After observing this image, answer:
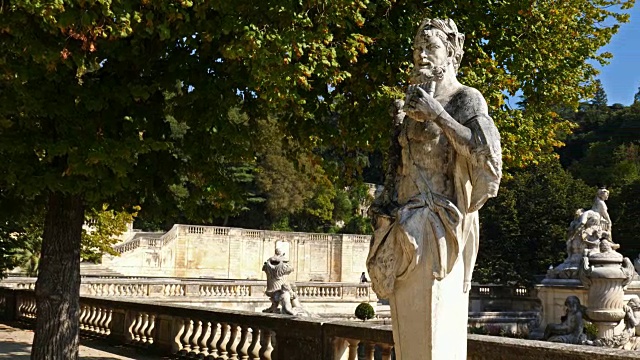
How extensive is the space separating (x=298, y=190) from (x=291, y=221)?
5.72m

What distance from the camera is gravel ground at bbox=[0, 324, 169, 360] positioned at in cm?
1134

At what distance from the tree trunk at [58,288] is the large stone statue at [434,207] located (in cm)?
607

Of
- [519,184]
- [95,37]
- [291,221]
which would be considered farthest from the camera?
[291,221]

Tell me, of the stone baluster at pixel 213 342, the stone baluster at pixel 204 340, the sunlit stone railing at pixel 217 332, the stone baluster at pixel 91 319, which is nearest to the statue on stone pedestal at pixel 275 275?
the stone baluster at pixel 91 319

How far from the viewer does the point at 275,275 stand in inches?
690

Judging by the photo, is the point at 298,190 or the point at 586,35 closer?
the point at 586,35

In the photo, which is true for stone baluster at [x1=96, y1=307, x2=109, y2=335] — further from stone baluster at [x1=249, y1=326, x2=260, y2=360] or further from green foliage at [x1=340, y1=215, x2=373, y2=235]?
green foliage at [x1=340, y1=215, x2=373, y2=235]

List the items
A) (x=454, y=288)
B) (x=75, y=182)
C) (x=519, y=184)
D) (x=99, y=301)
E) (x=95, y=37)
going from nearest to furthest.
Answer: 1. (x=454, y=288)
2. (x=95, y=37)
3. (x=75, y=182)
4. (x=99, y=301)
5. (x=519, y=184)

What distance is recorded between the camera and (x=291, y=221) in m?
61.0

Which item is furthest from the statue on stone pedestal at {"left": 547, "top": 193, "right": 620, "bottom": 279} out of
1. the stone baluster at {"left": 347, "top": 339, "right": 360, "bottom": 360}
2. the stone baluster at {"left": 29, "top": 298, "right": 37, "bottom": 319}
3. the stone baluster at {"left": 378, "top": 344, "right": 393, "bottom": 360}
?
the stone baluster at {"left": 29, "top": 298, "right": 37, "bottom": 319}

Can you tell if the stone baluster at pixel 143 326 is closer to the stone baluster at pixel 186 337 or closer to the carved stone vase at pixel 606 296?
the stone baluster at pixel 186 337

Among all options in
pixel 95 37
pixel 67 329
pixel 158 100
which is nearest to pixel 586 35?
pixel 158 100

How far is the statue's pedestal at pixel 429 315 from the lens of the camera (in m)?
4.07

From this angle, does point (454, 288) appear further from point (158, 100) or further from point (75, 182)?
point (158, 100)
